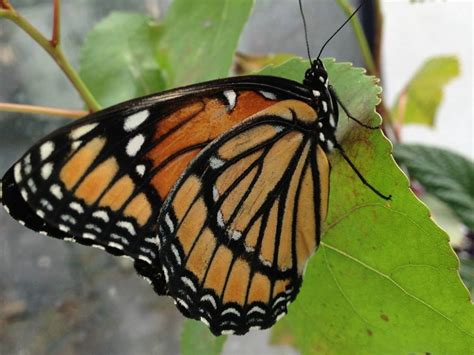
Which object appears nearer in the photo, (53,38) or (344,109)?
(344,109)

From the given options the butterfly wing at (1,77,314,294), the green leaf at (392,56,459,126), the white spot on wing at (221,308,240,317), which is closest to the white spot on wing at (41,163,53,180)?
the butterfly wing at (1,77,314,294)

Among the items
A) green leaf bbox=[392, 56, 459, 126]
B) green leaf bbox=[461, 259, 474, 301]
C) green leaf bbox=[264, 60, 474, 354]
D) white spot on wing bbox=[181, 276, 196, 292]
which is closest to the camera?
green leaf bbox=[264, 60, 474, 354]

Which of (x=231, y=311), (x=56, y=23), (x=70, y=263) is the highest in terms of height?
(x=56, y=23)

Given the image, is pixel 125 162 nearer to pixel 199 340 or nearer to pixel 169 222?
pixel 169 222

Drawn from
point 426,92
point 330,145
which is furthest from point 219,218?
point 426,92

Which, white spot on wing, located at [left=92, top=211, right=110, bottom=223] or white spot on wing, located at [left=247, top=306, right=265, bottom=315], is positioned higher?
white spot on wing, located at [left=92, top=211, right=110, bottom=223]

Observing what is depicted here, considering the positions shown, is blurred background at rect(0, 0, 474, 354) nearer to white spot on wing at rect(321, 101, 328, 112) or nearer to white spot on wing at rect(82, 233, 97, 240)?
white spot on wing at rect(82, 233, 97, 240)
